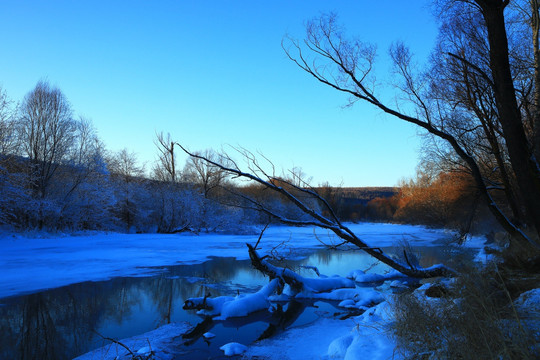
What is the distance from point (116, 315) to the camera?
767cm

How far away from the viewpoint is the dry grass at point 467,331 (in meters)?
2.50

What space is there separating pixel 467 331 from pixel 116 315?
7048mm

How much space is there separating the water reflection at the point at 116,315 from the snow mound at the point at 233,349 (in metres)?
0.20

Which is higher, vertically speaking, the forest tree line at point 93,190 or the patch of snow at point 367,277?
the forest tree line at point 93,190

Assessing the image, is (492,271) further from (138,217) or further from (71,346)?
Answer: (138,217)

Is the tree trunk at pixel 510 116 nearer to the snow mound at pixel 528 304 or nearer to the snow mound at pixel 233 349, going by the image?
the snow mound at pixel 528 304

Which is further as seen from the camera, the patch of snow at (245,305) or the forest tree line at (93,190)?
the forest tree line at (93,190)

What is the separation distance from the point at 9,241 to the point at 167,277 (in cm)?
1139

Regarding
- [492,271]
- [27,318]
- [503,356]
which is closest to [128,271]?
[27,318]

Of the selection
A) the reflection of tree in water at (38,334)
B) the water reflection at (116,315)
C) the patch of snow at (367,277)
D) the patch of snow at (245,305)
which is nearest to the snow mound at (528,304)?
the water reflection at (116,315)

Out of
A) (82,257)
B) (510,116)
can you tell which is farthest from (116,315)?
(82,257)

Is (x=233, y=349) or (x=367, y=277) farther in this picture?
(x=367, y=277)

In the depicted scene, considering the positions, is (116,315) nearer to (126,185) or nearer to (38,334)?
(38,334)

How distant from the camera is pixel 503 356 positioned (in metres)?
2.41
